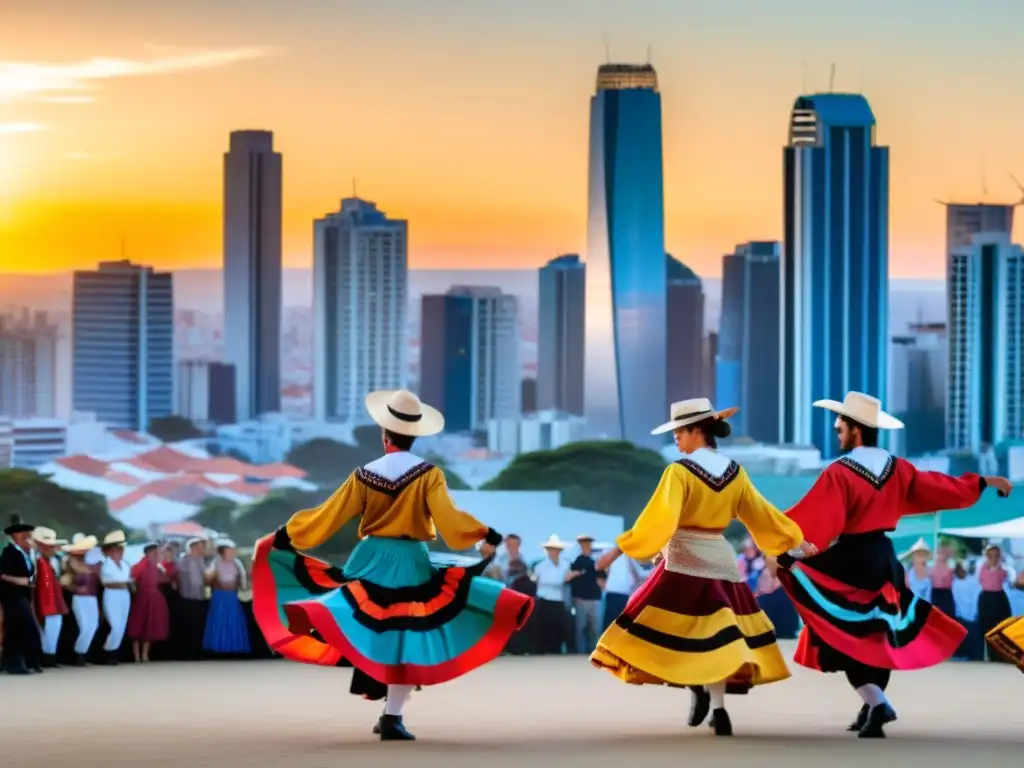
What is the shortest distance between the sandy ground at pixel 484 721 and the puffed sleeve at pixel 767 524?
2.53 feet

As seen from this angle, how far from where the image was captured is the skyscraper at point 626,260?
31422mm

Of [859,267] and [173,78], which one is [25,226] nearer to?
[173,78]

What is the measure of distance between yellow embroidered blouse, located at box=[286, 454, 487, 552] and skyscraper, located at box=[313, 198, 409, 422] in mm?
30565

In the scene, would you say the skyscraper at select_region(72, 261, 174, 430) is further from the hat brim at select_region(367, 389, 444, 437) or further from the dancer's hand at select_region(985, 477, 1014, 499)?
the dancer's hand at select_region(985, 477, 1014, 499)

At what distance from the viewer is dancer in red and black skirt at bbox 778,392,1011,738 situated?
29.8ft

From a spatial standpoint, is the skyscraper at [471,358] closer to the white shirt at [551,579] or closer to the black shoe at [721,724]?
the white shirt at [551,579]

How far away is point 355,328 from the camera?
44219 millimetres

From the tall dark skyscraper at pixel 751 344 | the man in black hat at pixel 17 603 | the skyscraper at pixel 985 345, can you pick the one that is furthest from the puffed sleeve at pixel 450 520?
the skyscraper at pixel 985 345

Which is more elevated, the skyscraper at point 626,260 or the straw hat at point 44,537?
the skyscraper at point 626,260

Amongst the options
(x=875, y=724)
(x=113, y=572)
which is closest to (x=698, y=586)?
(x=875, y=724)

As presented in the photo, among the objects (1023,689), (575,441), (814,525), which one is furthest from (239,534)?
(814,525)

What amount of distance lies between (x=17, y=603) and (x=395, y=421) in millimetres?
4936

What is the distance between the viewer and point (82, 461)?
4019cm

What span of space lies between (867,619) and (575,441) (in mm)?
30986
